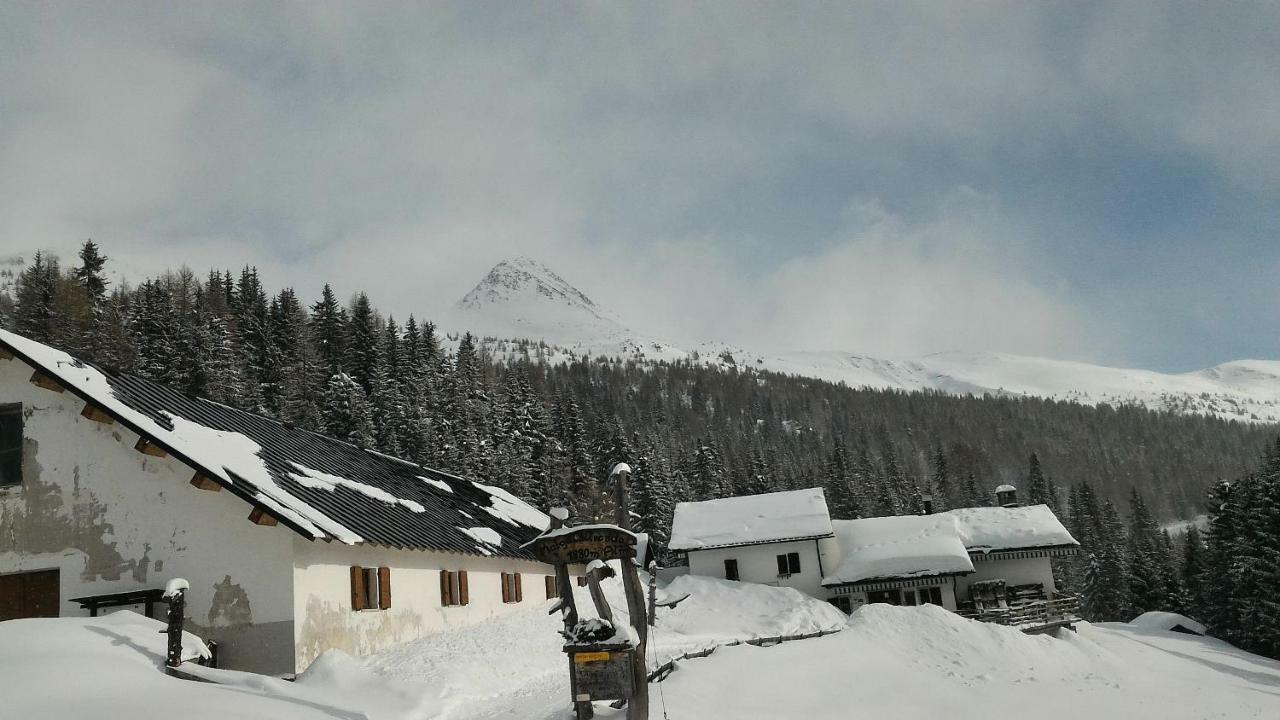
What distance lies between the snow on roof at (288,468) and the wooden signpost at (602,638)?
5.47 metres

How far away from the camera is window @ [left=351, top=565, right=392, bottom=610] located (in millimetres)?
19938

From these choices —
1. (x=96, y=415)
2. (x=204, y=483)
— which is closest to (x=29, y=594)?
(x=96, y=415)

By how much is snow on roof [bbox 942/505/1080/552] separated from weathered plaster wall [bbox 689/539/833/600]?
8.05 metres

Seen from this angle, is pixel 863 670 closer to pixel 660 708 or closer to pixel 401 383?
pixel 660 708

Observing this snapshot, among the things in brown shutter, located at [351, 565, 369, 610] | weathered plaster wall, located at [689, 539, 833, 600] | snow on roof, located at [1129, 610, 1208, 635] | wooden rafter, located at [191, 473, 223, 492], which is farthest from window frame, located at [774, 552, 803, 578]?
wooden rafter, located at [191, 473, 223, 492]

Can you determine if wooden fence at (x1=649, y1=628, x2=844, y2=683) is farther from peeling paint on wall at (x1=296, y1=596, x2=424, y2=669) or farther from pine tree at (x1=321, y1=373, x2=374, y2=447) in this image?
pine tree at (x1=321, y1=373, x2=374, y2=447)

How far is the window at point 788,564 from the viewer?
147ft

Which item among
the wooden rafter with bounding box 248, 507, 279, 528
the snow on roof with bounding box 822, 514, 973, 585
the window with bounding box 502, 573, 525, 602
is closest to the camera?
the wooden rafter with bounding box 248, 507, 279, 528

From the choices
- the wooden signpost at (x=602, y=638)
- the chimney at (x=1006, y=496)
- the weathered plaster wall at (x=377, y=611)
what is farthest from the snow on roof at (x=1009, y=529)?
the wooden signpost at (x=602, y=638)

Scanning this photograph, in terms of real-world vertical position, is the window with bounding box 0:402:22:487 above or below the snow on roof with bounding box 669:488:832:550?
above

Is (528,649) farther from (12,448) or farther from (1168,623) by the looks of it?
(1168,623)

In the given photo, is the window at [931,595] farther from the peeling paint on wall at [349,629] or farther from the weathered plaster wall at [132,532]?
the weathered plaster wall at [132,532]

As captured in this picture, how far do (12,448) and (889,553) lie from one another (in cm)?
3756

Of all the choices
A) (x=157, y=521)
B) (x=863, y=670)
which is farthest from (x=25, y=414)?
(x=863, y=670)
